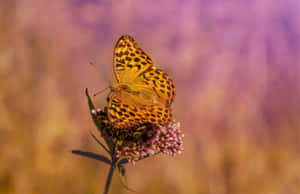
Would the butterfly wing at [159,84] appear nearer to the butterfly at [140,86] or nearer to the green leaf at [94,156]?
the butterfly at [140,86]

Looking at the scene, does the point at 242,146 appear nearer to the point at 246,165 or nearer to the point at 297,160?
the point at 246,165

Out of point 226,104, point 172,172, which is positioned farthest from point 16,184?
point 226,104

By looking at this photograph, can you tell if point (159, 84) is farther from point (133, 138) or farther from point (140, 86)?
point (133, 138)

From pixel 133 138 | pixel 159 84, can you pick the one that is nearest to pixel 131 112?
pixel 133 138

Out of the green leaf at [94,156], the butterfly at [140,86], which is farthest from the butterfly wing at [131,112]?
the green leaf at [94,156]

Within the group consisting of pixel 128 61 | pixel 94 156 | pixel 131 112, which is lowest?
pixel 94 156

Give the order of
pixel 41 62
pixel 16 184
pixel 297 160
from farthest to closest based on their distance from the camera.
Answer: pixel 297 160
pixel 41 62
pixel 16 184

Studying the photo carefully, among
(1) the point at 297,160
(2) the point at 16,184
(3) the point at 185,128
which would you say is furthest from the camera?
(1) the point at 297,160
